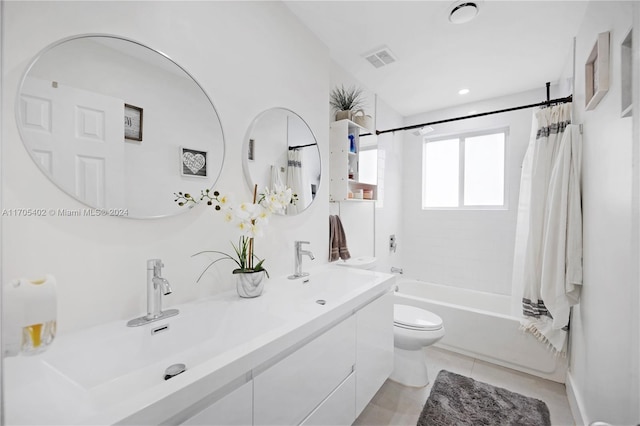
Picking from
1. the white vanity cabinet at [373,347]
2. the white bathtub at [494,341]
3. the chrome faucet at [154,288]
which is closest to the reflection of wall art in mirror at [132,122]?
the chrome faucet at [154,288]

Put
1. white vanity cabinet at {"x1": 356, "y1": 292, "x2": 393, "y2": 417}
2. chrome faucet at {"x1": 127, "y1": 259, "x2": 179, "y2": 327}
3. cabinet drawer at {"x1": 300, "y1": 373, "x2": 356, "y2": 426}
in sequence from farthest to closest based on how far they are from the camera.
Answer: white vanity cabinet at {"x1": 356, "y1": 292, "x2": 393, "y2": 417}
cabinet drawer at {"x1": 300, "y1": 373, "x2": 356, "y2": 426}
chrome faucet at {"x1": 127, "y1": 259, "x2": 179, "y2": 327}

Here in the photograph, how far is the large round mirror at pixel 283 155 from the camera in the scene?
1522 millimetres

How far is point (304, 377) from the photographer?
1053 mm

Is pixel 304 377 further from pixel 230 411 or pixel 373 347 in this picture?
pixel 373 347

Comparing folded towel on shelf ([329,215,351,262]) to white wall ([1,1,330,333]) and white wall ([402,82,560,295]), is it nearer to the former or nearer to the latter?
white wall ([1,1,330,333])

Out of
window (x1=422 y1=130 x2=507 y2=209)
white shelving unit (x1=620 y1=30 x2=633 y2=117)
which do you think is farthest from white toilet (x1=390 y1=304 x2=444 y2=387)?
window (x1=422 y1=130 x2=507 y2=209)

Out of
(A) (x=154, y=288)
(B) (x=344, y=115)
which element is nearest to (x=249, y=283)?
(A) (x=154, y=288)

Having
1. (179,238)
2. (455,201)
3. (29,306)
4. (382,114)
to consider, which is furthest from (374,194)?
(29,306)

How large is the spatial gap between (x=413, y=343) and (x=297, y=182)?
136 cm

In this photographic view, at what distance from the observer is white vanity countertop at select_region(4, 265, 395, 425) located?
0.60m

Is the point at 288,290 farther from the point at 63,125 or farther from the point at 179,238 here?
the point at 63,125

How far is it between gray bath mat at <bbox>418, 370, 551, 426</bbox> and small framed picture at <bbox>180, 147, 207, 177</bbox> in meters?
1.85

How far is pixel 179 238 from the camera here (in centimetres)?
120

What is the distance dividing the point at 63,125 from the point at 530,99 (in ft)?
12.2
